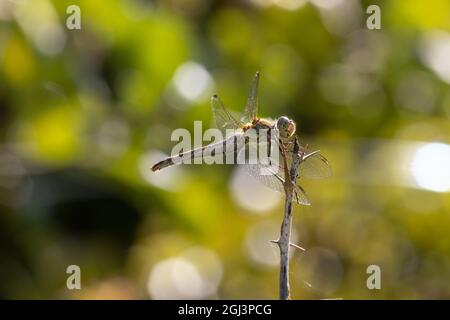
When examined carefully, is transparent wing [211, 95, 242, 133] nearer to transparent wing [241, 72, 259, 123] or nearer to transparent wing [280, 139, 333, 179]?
transparent wing [241, 72, 259, 123]

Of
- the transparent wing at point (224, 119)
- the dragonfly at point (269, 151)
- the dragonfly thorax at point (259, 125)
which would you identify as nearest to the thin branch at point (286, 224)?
the dragonfly at point (269, 151)

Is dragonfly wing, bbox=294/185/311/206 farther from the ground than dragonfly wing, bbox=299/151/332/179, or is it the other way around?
dragonfly wing, bbox=299/151/332/179

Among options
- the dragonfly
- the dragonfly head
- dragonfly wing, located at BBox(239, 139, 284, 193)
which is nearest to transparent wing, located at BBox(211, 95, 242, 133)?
the dragonfly

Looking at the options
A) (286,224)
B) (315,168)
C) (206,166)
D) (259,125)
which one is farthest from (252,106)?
(206,166)

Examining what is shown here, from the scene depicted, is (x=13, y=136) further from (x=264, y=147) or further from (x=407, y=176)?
(x=264, y=147)

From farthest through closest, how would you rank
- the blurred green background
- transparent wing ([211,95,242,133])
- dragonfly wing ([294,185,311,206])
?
the blurred green background
transparent wing ([211,95,242,133])
dragonfly wing ([294,185,311,206])

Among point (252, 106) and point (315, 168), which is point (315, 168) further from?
point (252, 106)
